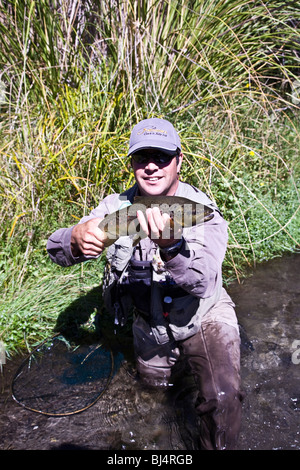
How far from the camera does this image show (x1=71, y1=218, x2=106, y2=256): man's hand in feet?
7.41

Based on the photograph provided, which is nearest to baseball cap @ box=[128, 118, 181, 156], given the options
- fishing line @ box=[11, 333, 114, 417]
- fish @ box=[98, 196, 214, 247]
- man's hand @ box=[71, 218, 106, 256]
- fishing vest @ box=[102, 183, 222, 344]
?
fishing vest @ box=[102, 183, 222, 344]

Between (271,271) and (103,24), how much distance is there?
3.45 meters

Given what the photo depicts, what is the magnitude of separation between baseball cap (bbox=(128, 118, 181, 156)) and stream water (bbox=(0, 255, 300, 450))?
177cm

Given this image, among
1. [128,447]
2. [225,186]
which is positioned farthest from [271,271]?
[128,447]

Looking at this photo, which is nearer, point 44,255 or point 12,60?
point 44,255

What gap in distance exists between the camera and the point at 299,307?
12.6 ft

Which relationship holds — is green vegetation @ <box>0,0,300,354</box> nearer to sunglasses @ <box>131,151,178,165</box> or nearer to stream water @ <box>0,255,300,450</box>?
stream water @ <box>0,255,300,450</box>

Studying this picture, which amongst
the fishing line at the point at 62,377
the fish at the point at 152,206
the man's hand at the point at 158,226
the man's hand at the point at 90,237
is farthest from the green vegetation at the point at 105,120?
the man's hand at the point at 158,226

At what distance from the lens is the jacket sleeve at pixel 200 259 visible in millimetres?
2248

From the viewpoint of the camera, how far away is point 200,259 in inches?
91.6

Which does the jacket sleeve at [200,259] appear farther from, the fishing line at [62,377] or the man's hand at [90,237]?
the fishing line at [62,377]

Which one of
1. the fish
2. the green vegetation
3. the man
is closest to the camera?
the fish
